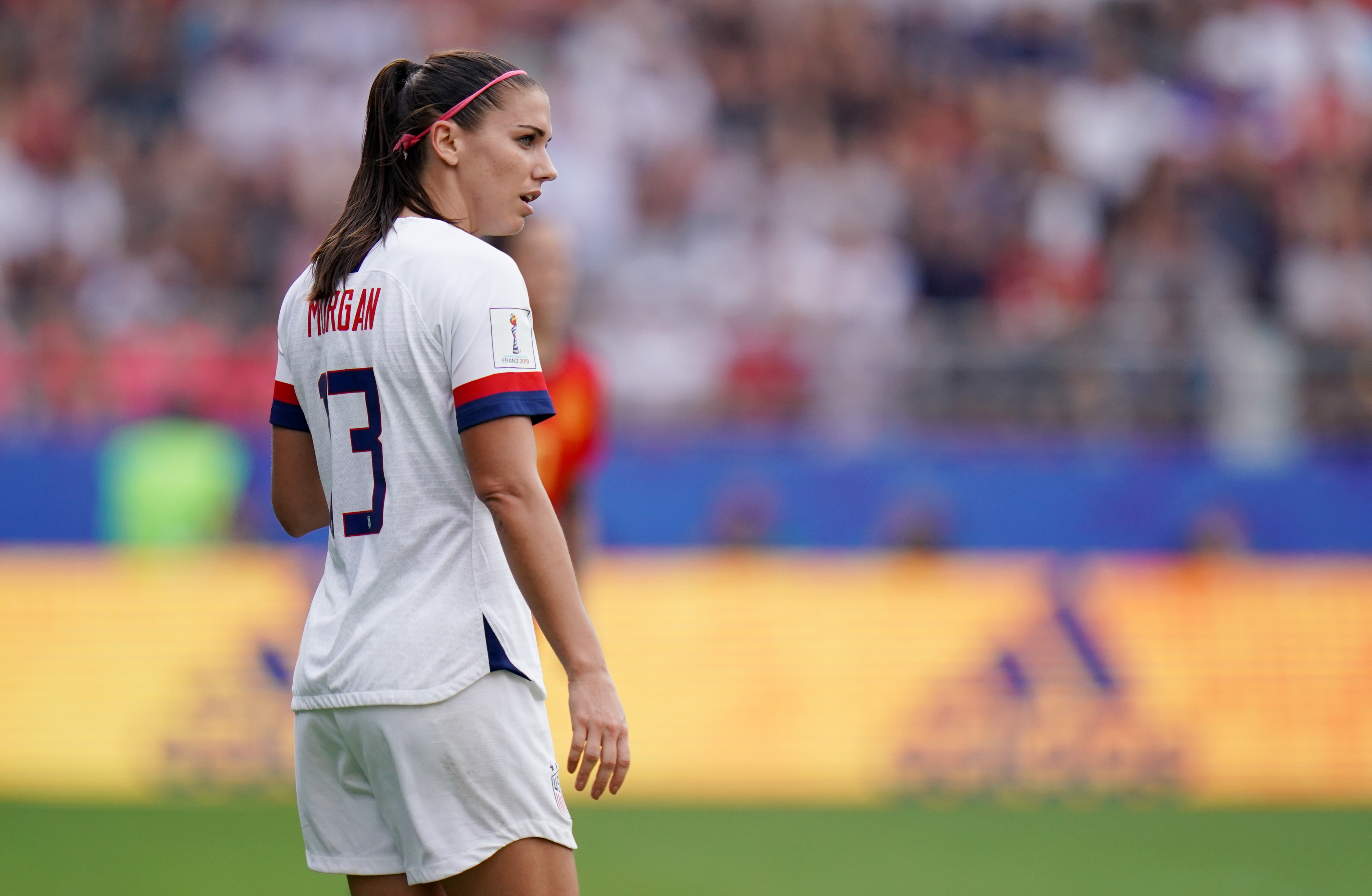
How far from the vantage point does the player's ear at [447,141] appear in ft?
9.07

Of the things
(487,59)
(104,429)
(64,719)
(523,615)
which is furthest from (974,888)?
(104,429)

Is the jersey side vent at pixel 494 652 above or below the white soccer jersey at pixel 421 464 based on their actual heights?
below

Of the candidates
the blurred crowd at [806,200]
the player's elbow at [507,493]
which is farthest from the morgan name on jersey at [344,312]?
the blurred crowd at [806,200]

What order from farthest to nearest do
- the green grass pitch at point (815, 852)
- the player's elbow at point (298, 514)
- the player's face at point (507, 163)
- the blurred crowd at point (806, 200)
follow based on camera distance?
1. the blurred crowd at point (806, 200)
2. the green grass pitch at point (815, 852)
3. the player's elbow at point (298, 514)
4. the player's face at point (507, 163)

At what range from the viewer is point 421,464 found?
8.68 ft

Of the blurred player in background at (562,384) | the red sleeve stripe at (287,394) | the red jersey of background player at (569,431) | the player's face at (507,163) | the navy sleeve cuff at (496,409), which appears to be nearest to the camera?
the navy sleeve cuff at (496,409)

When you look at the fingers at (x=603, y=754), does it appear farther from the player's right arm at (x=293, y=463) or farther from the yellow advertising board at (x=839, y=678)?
the yellow advertising board at (x=839, y=678)

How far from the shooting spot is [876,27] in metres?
13.8

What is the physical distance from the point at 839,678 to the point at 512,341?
22.6ft

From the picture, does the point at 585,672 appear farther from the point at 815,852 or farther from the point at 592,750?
the point at 815,852

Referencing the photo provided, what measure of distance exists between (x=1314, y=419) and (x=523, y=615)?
9164 millimetres

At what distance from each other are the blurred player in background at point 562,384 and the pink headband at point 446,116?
223 centimetres

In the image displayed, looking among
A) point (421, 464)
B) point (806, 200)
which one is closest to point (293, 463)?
point (421, 464)

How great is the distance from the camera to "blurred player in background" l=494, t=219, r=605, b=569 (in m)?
5.15
